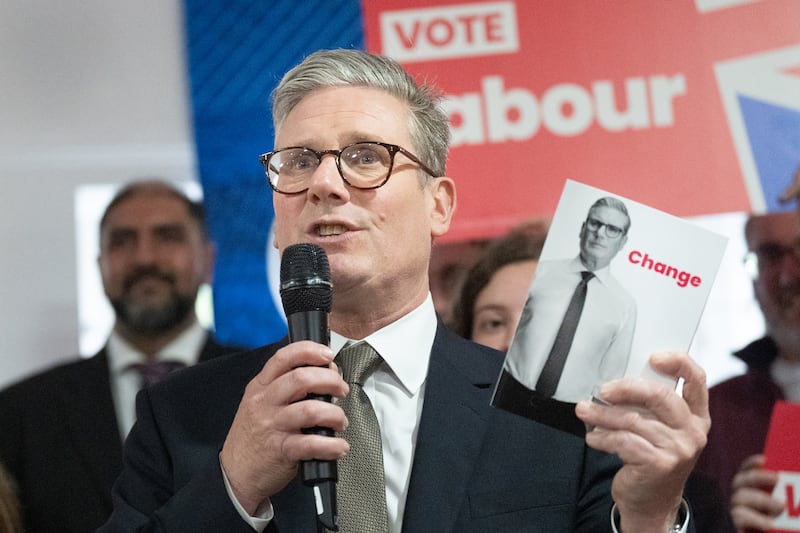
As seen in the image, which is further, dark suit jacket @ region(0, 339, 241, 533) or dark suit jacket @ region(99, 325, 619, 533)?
dark suit jacket @ region(0, 339, 241, 533)

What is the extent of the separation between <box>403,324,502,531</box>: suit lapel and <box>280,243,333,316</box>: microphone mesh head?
40 centimetres

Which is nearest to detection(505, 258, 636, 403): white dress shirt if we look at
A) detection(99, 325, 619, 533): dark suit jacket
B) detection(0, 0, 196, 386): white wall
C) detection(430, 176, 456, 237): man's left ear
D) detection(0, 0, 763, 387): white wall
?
detection(99, 325, 619, 533): dark suit jacket

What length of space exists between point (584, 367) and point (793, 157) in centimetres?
259

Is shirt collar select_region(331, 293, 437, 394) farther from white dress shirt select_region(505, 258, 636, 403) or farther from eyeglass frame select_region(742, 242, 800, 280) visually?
eyeglass frame select_region(742, 242, 800, 280)

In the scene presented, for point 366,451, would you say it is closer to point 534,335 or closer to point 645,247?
point 534,335

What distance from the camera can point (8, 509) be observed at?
297cm

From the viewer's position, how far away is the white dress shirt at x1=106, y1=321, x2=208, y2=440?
3568 mm

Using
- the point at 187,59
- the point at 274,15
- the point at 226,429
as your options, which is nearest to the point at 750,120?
the point at 274,15

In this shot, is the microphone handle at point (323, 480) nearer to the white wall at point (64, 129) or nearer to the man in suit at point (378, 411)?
the man in suit at point (378, 411)

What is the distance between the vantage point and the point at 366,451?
1809 millimetres

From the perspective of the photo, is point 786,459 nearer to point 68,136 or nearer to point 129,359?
point 129,359

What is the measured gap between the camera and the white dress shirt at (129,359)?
11.7 feet

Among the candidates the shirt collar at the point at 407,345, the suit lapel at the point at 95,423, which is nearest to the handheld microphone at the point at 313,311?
the shirt collar at the point at 407,345

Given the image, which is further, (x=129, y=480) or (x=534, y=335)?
(x=129, y=480)
